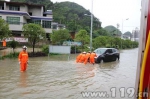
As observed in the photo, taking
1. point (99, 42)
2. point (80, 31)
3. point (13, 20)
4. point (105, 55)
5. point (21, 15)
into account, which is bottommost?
point (105, 55)

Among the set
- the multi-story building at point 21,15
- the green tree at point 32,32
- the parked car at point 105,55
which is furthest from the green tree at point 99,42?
the parked car at point 105,55

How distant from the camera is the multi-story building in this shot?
4262cm

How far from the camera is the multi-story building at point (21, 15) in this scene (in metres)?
42.6

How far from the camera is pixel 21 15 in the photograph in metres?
42.7

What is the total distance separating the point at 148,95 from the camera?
237 cm

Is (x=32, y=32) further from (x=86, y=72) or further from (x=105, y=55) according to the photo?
(x=86, y=72)

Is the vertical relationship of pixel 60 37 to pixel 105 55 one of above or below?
above

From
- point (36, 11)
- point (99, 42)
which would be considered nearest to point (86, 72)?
point (99, 42)

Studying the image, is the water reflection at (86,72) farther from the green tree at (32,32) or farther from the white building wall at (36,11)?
the white building wall at (36,11)

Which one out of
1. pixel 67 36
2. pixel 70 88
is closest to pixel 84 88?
pixel 70 88

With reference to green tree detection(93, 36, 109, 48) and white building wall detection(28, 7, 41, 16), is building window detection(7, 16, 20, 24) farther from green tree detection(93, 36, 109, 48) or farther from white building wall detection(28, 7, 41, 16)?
green tree detection(93, 36, 109, 48)

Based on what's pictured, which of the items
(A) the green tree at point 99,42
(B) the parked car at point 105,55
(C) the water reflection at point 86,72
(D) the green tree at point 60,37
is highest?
(D) the green tree at point 60,37

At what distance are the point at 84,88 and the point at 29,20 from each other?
4047 centimetres

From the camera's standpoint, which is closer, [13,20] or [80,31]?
[80,31]
